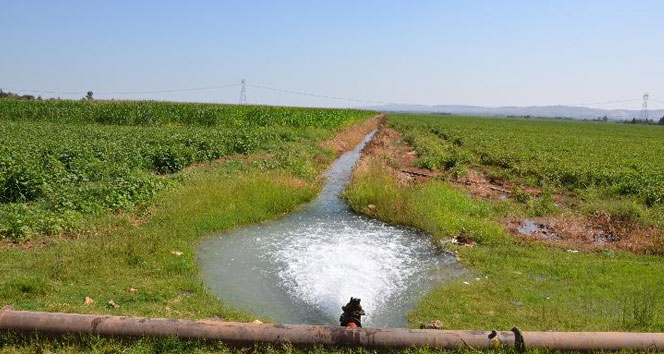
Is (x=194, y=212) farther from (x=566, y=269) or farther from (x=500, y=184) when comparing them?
(x=500, y=184)

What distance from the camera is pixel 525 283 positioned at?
8.91 metres

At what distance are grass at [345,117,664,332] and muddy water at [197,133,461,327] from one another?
54 centimetres

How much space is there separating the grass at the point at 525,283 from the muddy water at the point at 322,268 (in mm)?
543

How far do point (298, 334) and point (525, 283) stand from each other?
17.1 feet

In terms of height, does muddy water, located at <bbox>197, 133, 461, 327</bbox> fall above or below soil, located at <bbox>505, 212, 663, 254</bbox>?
below

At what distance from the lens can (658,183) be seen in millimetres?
17734

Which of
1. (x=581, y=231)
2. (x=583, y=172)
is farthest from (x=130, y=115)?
(x=581, y=231)

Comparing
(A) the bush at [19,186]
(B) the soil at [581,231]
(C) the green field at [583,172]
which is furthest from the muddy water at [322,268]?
(C) the green field at [583,172]

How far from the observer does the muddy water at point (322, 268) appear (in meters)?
8.02

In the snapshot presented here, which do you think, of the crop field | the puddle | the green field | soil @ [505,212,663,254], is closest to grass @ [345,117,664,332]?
soil @ [505,212,663,254]

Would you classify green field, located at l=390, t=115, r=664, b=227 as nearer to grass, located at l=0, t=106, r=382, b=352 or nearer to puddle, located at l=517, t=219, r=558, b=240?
puddle, located at l=517, t=219, r=558, b=240

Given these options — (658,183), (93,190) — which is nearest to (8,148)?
(93,190)

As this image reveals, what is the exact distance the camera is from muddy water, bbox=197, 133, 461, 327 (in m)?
8.02

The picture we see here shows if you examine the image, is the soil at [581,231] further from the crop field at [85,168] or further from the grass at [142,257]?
the crop field at [85,168]
